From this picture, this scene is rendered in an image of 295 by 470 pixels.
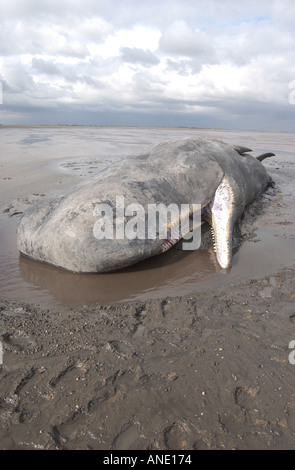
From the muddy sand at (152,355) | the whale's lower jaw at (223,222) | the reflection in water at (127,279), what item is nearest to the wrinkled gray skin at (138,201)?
the whale's lower jaw at (223,222)

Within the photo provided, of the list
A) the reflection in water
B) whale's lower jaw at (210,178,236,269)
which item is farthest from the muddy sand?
whale's lower jaw at (210,178,236,269)

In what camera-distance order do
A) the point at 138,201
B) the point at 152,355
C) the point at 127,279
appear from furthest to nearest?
the point at 138,201, the point at 127,279, the point at 152,355

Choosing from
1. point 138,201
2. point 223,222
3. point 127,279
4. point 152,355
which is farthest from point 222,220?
point 152,355

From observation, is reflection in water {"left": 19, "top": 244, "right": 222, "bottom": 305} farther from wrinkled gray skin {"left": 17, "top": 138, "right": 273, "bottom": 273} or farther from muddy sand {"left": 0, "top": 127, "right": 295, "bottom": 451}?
wrinkled gray skin {"left": 17, "top": 138, "right": 273, "bottom": 273}

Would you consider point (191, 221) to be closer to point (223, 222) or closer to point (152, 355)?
point (223, 222)

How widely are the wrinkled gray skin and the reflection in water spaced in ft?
0.44

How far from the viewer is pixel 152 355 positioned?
3.01m

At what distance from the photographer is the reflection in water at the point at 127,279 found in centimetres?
413

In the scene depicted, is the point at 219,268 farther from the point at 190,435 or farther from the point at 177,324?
the point at 190,435

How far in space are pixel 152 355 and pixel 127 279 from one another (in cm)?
161

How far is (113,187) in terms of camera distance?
5.08 meters

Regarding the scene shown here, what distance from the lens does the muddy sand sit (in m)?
2.31
